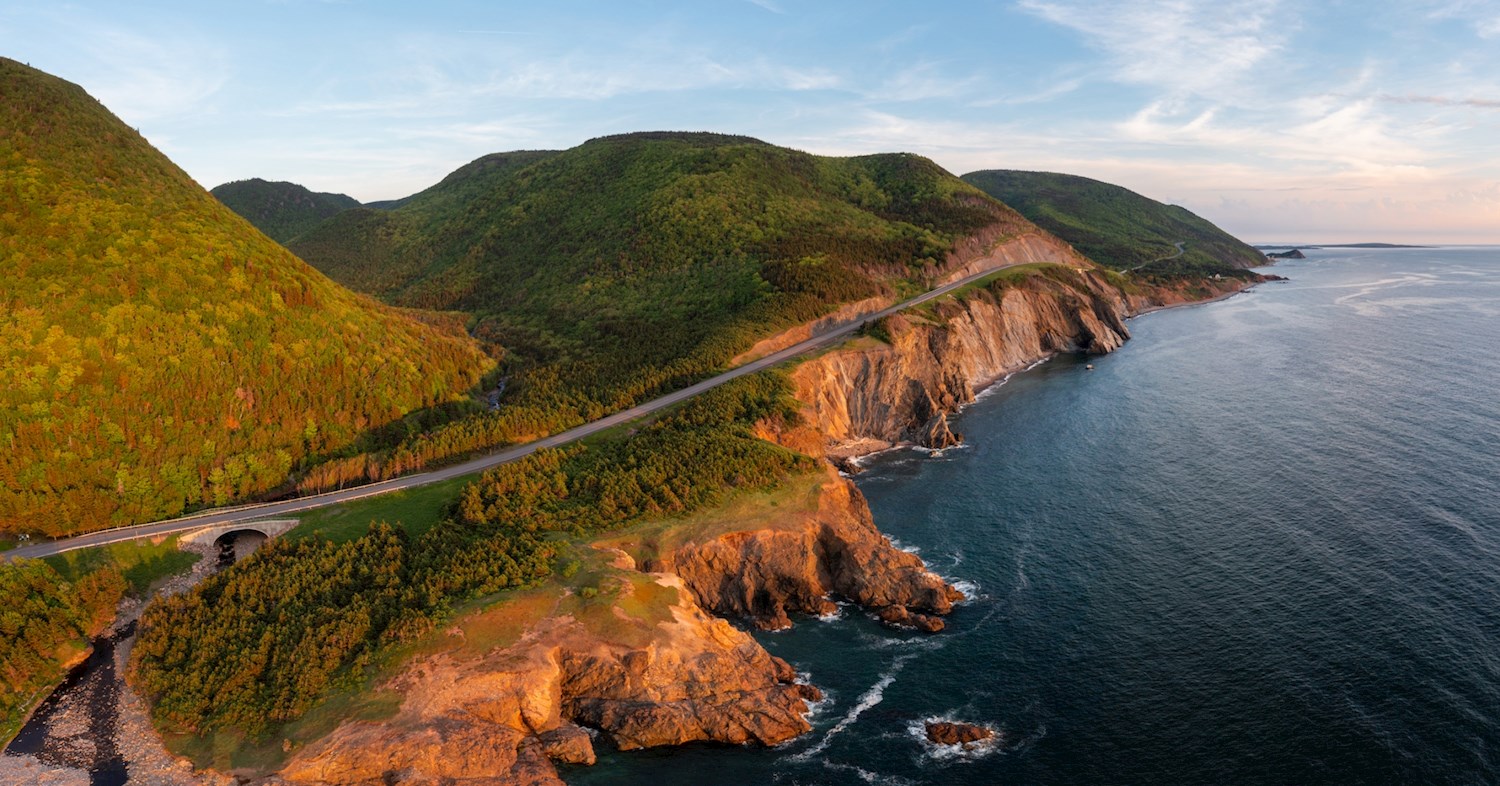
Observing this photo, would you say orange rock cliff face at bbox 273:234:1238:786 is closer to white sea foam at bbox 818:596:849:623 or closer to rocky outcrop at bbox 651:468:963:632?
rocky outcrop at bbox 651:468:963:632

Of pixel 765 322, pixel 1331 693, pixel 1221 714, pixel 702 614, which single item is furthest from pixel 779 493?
pixel 765 322

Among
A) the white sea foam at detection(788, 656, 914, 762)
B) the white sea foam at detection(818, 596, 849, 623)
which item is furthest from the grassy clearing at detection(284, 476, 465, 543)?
the white sea foam at detection(788, 656, 914, 762)

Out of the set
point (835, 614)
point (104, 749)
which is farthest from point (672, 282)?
point (104, 749)

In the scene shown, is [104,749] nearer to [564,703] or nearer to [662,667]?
[564,703]

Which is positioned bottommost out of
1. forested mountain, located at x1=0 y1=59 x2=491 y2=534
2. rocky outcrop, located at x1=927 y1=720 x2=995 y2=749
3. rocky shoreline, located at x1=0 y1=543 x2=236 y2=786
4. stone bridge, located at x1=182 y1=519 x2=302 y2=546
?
rocky outcrop, located at x1=927 y1=720 x2=995 y2=749

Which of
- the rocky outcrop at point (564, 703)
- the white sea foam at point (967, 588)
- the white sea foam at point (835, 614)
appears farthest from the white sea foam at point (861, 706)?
the white sea foam at point (967, 588)

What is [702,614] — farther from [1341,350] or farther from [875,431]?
[1341,350]

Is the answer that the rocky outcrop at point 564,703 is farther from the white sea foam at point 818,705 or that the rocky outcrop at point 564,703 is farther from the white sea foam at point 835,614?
the white sea foam at point 835,614
